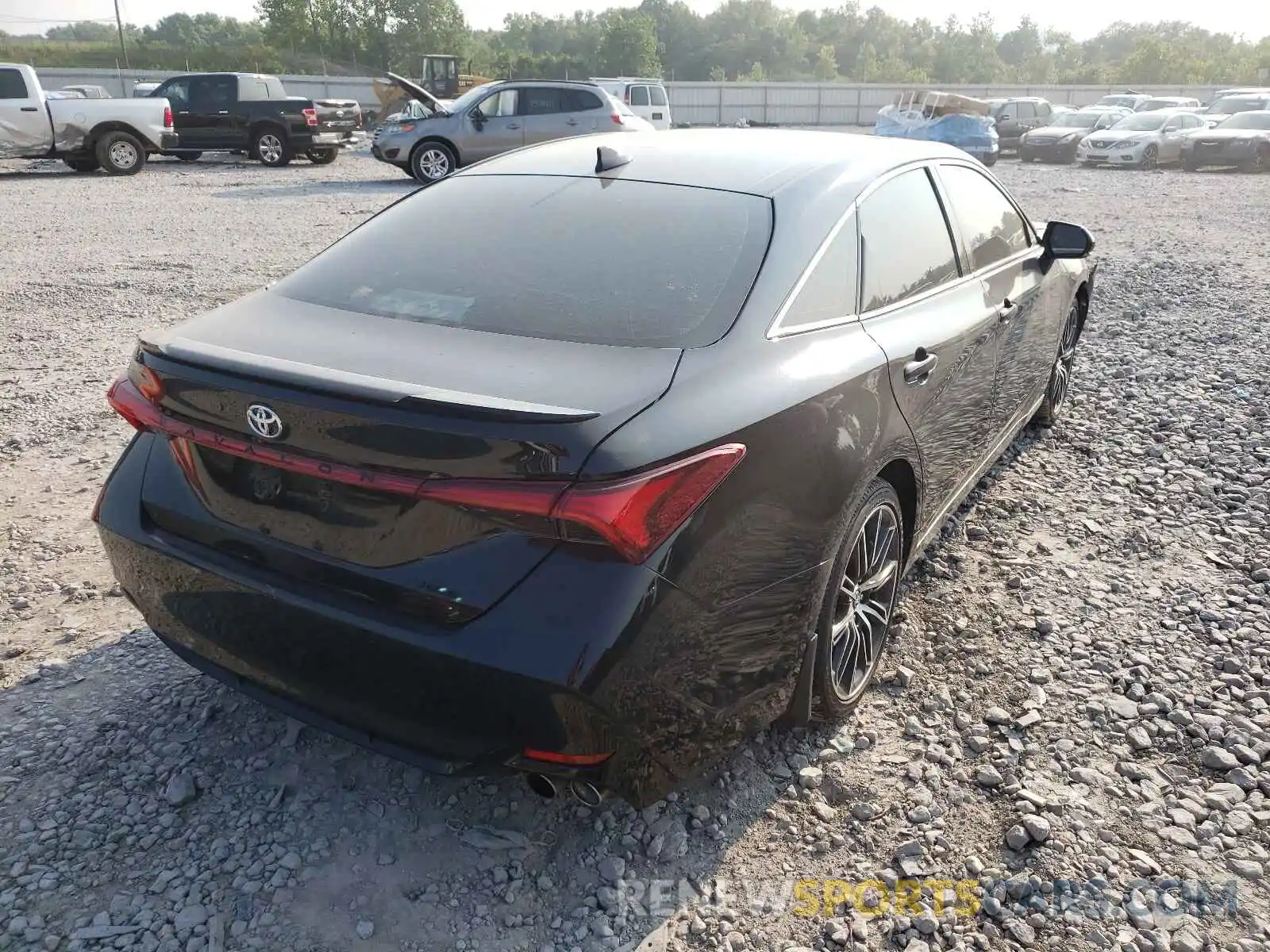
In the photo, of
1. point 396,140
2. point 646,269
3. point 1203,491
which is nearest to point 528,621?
point 646,269

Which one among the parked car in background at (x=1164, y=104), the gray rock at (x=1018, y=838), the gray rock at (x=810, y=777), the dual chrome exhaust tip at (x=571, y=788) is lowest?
the gray rock at (x=1018, y=838)

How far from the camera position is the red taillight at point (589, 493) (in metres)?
1.86

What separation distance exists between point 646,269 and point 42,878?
2.11m

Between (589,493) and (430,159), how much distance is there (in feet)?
53.9

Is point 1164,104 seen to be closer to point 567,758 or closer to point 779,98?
point 779,98

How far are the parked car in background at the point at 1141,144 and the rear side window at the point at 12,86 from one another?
76.9ft

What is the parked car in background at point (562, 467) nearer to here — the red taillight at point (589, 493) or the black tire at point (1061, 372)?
the red taillight at point (589, 493)

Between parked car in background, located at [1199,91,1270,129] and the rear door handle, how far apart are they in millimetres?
28479

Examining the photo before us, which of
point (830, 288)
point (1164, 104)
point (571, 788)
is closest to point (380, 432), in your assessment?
point (571, 788)

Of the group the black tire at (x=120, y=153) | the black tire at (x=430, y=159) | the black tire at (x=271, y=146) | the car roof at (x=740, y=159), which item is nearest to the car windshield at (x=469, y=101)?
the black tire at (x=430, y=159)

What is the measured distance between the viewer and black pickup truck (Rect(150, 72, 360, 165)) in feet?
65.5

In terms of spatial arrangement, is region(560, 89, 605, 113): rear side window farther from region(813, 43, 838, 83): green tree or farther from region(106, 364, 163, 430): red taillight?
region(813, 43, 838, 83): green tree

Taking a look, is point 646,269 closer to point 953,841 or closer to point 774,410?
point 774,410

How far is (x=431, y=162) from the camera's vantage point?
16953 mm
